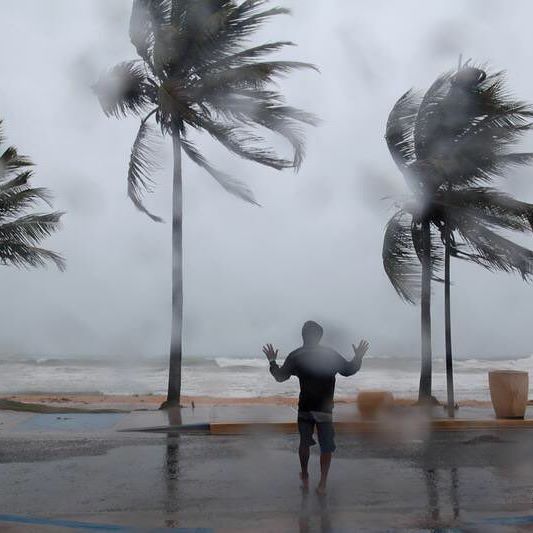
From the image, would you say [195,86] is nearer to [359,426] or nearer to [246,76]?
[246,76]

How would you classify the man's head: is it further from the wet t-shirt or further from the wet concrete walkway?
the wet concrete walkway

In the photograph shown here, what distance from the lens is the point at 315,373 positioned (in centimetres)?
669

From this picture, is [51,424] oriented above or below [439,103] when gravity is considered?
below

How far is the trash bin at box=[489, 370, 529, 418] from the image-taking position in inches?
495

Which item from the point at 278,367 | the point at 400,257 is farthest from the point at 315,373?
the point at 400,257

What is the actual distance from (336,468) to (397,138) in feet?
23.9

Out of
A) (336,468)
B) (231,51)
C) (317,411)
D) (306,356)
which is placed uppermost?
(231,51)

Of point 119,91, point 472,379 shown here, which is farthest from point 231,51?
point 472,379

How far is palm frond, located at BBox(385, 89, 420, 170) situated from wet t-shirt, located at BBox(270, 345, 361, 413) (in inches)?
301

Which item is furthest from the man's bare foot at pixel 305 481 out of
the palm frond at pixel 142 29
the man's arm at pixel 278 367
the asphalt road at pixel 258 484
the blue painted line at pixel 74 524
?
the palm frond at pixel 142 29

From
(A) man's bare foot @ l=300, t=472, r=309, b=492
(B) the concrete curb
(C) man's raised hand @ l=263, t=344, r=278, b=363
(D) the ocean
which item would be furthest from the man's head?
(D) the ocean

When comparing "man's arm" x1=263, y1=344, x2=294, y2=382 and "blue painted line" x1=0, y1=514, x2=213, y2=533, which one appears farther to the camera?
"man's arm" x1=263, y1=344, x2=294, y2=382

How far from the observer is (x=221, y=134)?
14.0 metres

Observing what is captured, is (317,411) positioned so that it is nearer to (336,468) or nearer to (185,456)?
(336,468)
